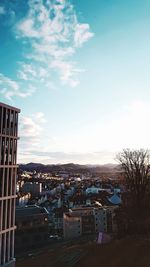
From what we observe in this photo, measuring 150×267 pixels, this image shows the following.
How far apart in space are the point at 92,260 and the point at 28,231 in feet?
103

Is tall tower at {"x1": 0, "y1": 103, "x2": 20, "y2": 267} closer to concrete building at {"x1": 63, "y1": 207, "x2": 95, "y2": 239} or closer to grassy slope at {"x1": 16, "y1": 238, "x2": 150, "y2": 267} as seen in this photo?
grassy slope at {"x1": 16, "y1": 238, "x2": 150, "y2": 267}

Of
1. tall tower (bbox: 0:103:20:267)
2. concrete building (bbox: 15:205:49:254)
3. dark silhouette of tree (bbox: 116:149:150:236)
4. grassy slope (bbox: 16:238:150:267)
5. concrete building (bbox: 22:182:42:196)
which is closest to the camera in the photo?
tall tower (bbox: 0:103:20:267)

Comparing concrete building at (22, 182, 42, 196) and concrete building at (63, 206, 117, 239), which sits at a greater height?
concrete building at (22, 182, 42, 196)

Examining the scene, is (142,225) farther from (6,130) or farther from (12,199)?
(6,130)

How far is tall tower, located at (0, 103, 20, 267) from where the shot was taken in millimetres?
26672

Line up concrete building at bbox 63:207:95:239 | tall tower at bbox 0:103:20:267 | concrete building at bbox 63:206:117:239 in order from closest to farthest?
tall tower at bbox 0:103:20:267 < concrete building at bbox 63:207:95:239 < concrete building at bbox 63:206:117:239

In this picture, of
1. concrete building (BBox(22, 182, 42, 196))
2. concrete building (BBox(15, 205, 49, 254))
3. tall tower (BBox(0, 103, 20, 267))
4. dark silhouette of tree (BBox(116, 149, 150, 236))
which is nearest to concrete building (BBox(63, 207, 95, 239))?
concrete building (BBox(15, 205, 49, 254))

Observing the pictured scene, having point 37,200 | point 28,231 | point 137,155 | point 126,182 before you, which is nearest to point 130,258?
point 126,182

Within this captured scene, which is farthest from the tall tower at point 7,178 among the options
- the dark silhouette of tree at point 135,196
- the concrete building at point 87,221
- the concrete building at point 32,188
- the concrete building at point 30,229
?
the concrete building at point 32,188

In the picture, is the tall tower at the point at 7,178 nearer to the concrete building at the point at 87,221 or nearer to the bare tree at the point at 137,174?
the bare tree at the point at 137,174

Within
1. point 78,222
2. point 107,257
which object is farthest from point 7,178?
point 78,222

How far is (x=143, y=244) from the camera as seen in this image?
36.2 m

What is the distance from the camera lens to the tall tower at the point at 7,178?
26.7 meters

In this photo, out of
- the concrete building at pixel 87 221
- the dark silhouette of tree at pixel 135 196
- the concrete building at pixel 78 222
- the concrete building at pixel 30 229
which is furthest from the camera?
the concrete building at pixel 87 221
